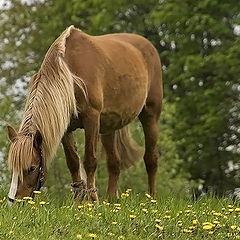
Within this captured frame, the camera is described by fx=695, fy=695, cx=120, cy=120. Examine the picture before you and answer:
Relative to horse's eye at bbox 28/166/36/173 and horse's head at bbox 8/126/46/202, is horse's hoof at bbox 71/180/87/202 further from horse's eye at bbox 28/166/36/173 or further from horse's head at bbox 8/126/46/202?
horse's eye at bbox 28/166/36/173

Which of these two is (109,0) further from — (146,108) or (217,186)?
(146,108)

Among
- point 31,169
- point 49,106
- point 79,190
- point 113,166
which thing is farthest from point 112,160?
point 31,169

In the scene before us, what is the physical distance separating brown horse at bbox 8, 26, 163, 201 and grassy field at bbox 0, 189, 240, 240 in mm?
640

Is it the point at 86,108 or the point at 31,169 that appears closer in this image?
the point at 31,169

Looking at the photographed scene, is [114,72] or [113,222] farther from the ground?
[113,222]

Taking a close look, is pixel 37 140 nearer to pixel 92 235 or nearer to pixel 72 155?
pixel 72 155

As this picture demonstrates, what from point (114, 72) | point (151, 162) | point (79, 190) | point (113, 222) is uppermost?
point (113, 222)

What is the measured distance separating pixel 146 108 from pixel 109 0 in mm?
11557

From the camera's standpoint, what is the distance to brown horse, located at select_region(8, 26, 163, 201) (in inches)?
261

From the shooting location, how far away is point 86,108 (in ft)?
23.9

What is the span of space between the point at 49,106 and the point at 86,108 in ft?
1.81

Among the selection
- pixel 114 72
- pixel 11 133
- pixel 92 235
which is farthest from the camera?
pixel 114 72

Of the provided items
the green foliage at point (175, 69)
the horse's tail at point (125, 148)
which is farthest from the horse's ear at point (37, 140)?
the green foliage at point (175, 69)

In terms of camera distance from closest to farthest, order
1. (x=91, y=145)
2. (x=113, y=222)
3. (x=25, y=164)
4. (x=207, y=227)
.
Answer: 1. (x=207, y=227)
2. (x=113, y=222)
3. (x=25, y=164)
4. (x=91, y=145)
